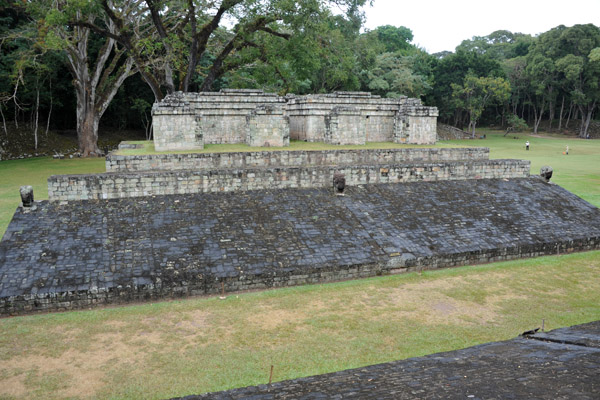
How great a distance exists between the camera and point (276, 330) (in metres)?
7.66

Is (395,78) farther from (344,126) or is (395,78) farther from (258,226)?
(258,226)

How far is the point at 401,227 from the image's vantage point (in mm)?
11719

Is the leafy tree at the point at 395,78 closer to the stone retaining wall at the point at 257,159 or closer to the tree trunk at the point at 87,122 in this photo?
the tree trunk at the point at 87,122

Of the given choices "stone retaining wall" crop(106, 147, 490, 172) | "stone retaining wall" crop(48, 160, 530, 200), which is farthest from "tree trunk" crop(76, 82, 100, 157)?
"stone retaining wall" crop(48, 160, 530, 200)

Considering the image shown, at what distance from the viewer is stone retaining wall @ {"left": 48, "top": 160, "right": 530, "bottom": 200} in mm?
11320

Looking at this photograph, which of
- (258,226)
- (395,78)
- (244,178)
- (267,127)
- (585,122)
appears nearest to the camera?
(258,226)

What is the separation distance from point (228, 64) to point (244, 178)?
13.5 meters

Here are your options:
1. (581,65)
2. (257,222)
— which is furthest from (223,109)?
(581,65)

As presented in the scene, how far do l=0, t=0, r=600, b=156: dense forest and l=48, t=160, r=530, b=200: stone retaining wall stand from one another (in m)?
9.23

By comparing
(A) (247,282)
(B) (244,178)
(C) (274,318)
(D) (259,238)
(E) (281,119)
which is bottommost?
(C) (274,318)

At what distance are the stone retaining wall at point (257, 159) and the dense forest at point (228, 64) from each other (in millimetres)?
7359

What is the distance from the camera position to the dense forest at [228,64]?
20953 mm

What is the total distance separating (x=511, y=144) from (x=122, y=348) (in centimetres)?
4163

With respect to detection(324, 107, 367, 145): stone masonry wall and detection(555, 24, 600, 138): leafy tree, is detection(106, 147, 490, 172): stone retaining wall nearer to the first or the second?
detection(324, 107, 367, 145): stone masonry wall
